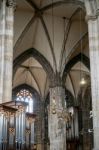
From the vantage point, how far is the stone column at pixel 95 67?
1992 centimetres

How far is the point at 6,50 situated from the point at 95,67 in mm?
5125

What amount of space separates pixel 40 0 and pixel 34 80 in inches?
496

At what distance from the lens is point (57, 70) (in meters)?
30.9

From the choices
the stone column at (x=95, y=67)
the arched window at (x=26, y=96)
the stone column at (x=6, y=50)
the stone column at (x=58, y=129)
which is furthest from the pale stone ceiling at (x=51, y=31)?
the arched window at (x=26, y=96)

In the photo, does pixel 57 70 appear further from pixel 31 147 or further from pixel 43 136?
pixel 31 147

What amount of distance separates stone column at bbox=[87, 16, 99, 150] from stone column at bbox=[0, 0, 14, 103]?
470 centimetres

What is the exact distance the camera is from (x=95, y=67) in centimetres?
2103

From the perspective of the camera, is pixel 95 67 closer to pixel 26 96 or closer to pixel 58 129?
pixel 58 129

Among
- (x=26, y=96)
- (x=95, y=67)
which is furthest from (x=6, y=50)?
(x=26, y=96)

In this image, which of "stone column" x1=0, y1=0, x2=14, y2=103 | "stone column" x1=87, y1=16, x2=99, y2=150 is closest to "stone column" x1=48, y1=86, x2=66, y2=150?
"stone column" x1=87, y1=16, x2=99, y2=150

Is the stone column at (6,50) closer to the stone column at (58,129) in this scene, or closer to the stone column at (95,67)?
the stone column at (95,67)

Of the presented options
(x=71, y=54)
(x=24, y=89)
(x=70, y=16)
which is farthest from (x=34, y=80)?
(x=70, y=16)

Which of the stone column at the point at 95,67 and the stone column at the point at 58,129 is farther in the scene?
the stone column at the point at 58,129

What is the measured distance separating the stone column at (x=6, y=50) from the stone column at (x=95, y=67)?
470cm
